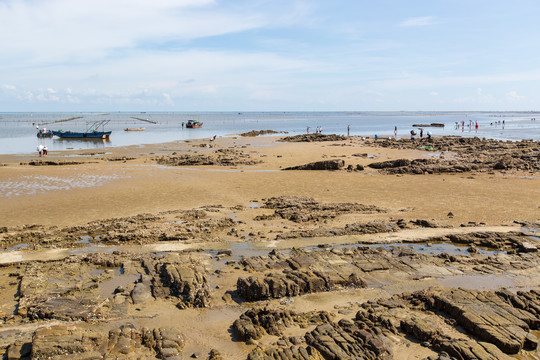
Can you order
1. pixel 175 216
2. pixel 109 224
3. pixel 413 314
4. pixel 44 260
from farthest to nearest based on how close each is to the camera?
pixel 175 216 < pixel 109 224 < pixel 44 260 < pixel 413 314

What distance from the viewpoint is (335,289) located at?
33.0ft

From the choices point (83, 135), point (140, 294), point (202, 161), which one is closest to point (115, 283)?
point (140, 294)

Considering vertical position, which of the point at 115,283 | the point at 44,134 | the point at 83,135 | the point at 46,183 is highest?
the point at 44,134

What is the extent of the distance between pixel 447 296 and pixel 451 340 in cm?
173

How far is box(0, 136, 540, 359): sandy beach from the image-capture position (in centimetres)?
773

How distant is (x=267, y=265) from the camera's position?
11.2m

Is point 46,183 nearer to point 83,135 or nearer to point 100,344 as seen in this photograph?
point 100,344

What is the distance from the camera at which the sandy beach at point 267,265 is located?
7727 millimetres

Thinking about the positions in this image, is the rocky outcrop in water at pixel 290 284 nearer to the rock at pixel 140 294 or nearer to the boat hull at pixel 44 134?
the rock at pixel 140 294

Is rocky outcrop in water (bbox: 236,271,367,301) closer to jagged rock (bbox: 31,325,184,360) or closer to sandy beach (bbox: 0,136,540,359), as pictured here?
sandy beach (bbox: 0,136,540,359)

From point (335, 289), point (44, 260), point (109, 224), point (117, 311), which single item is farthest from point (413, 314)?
point (109, 224)

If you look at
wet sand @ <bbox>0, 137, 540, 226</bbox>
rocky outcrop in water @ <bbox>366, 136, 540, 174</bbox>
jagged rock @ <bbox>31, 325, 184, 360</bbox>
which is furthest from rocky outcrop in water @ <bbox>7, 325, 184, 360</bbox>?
rocky outcrop in water @ <bbox>366, 136, 540, 174</bbox>

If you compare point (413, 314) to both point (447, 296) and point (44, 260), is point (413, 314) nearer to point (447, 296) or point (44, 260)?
point (447, 296)

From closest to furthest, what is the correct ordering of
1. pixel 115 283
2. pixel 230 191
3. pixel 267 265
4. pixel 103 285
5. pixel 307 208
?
pixel 103 285
pixel 115 283
pixel 267 265
pixel 307 208
pixel 230 191
